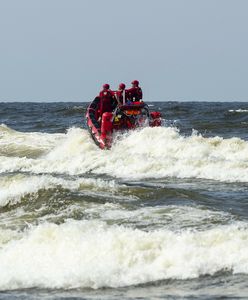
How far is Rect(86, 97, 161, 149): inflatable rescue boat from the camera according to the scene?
20.6 meters

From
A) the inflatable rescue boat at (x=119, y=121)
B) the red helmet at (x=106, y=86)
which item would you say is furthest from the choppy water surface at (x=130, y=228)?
the red helmet at (x=106, y=86)

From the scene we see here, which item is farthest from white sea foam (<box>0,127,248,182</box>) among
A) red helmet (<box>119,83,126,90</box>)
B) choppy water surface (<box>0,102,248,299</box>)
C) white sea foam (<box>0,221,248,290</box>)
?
white sea foam (<box>0,221,248,290</box>)

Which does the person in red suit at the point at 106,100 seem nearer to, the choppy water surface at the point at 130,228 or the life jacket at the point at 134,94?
the life jacket at the point at 134,94

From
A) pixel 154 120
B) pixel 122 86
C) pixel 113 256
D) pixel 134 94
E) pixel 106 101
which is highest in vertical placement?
pixel 122 86

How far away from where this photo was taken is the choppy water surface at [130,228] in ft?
25.0

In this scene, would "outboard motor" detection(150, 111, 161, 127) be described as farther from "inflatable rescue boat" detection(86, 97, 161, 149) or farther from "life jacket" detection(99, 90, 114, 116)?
"life jacket" detection(99, 90, 114, 116)

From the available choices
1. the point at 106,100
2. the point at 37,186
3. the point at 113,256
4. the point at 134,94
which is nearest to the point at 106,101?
the point at 106,100

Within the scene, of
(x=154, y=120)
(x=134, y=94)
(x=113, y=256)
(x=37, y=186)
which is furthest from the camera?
(x=154, y=120)

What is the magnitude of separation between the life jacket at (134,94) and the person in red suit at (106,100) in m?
0.48

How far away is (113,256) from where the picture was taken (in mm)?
8273

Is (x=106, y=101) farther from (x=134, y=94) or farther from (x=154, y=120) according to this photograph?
(x=154, y=120)

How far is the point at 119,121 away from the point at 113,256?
41.8 feet

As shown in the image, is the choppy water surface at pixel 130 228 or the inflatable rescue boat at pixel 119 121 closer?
the choppy water surface at pixel 130 228

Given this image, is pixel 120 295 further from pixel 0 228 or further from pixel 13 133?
pixel 13 133
